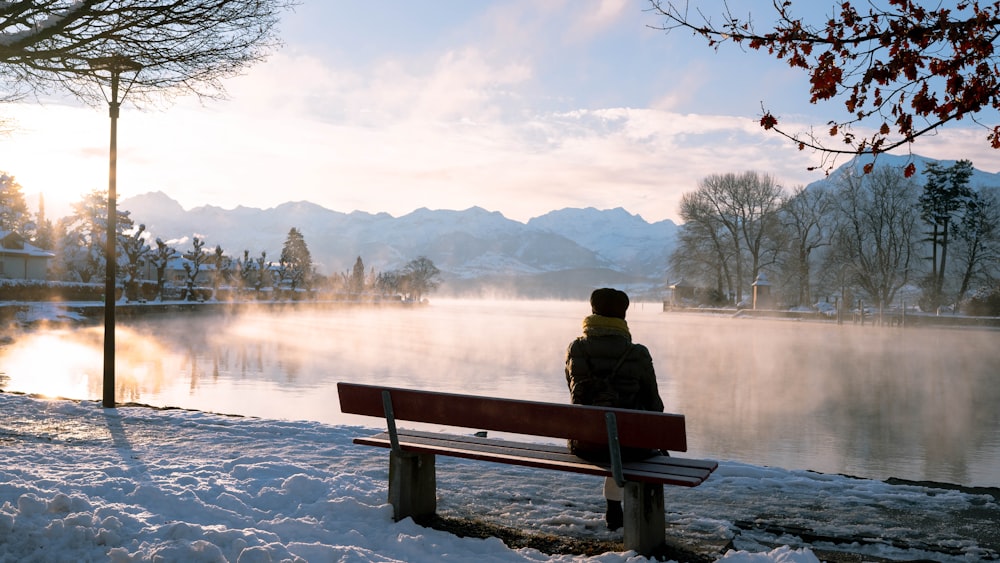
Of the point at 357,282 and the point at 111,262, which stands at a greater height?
the point at 357,282

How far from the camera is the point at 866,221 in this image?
59.1m

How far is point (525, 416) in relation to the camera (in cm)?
466

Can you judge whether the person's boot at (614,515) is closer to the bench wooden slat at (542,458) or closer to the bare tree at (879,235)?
the bench wooden slat at (542,458)

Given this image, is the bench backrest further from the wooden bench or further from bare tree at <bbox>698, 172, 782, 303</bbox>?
bare tree at <bbox>698, 172, 782, 303</bbox>

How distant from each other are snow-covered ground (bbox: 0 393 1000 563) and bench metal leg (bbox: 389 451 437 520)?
0.12 metres

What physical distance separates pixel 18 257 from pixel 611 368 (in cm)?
6547

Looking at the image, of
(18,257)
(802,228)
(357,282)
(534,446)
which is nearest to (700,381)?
(534,446)

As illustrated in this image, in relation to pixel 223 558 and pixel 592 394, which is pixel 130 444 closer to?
pixel 223 558

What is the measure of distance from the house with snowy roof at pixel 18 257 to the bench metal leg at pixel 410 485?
204 feet

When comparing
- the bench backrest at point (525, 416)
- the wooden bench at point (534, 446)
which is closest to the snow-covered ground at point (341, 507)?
the wooden bench at point (534, 446)

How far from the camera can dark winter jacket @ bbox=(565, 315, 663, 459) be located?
485cm

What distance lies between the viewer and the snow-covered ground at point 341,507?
428cm

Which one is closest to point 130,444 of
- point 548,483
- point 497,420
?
point 548,483

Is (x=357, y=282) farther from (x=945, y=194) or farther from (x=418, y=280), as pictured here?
(x=945, y=194)
